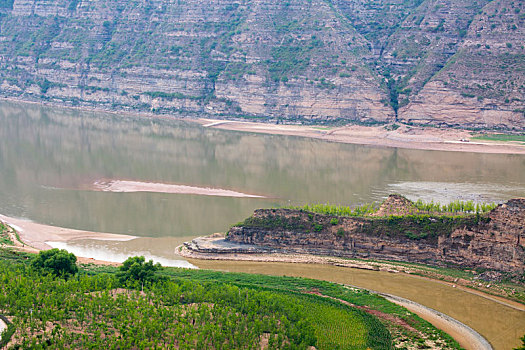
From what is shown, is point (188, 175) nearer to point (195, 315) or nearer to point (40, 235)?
point (40, 235)

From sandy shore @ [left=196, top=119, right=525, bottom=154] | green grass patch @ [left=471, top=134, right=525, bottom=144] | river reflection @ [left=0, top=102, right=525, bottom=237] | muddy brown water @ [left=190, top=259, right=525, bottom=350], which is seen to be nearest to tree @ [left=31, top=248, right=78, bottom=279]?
muddy brown water @ [left=190, top=259, right=525, bottom=350]

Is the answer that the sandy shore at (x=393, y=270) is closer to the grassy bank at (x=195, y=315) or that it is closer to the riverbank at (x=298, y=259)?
the riverbank at (x=298, y=259)

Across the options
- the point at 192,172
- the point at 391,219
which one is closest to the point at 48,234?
the point at 192,172

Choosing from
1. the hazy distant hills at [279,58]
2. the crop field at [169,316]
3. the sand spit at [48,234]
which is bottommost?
the sand spit at [48,234]

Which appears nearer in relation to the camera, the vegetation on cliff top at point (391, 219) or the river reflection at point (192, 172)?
the vegetation on cliff top at point (391, 219)

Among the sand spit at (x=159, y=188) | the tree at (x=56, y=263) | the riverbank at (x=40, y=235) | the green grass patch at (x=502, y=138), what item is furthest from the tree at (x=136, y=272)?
the green grass patch at (x=502, y=138)

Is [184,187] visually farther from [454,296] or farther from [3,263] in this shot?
[454,296]

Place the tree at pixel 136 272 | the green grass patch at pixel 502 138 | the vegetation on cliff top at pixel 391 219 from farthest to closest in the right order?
the green grass patch at pixel 502 138 → the vegetation on cliff top at pixel 391 219 → the tree at pixel 136 272
